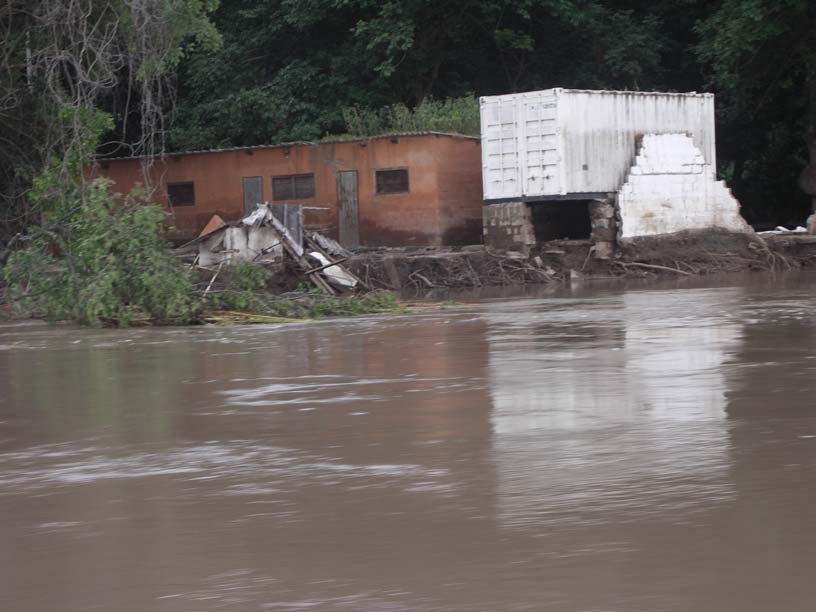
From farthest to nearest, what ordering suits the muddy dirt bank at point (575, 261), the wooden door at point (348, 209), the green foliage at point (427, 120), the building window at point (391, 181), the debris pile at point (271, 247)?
the green foliage at point (427, 120) → the wooden door at point (348, 209) → the building window at point (391, 181) → the muddy dirt bank at point (575, 261) → the debris pile at point (271, 247)

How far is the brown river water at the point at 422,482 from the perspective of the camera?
3.63 m

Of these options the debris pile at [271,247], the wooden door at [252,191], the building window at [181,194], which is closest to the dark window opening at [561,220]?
the debris pile at [271,247]

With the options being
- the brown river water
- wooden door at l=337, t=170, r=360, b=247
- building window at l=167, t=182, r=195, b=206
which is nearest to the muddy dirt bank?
wooden door at l=337, t=170, r=360, b=247

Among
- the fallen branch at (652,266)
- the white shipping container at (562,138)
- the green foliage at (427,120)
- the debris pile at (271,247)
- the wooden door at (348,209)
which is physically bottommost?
the fallen branch at (652,266)

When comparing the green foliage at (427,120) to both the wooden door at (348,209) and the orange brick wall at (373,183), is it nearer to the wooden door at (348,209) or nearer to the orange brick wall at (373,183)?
the orange brick wall at (373,183)

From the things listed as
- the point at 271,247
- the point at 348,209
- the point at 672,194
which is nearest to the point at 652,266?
the point at 672,194

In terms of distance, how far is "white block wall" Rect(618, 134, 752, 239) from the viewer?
2522 centimetres

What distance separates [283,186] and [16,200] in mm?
9929

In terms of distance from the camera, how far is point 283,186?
94.3 ft

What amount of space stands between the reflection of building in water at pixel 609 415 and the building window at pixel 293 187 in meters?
16.7

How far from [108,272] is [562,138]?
12.6m

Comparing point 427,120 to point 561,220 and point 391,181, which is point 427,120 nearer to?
Result: point 391,181

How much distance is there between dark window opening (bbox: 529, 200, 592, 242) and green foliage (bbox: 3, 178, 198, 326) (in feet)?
40.1

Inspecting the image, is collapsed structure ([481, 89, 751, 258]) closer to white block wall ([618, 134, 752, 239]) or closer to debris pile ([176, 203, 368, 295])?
white block wall ([618, 134, 752, 239])
